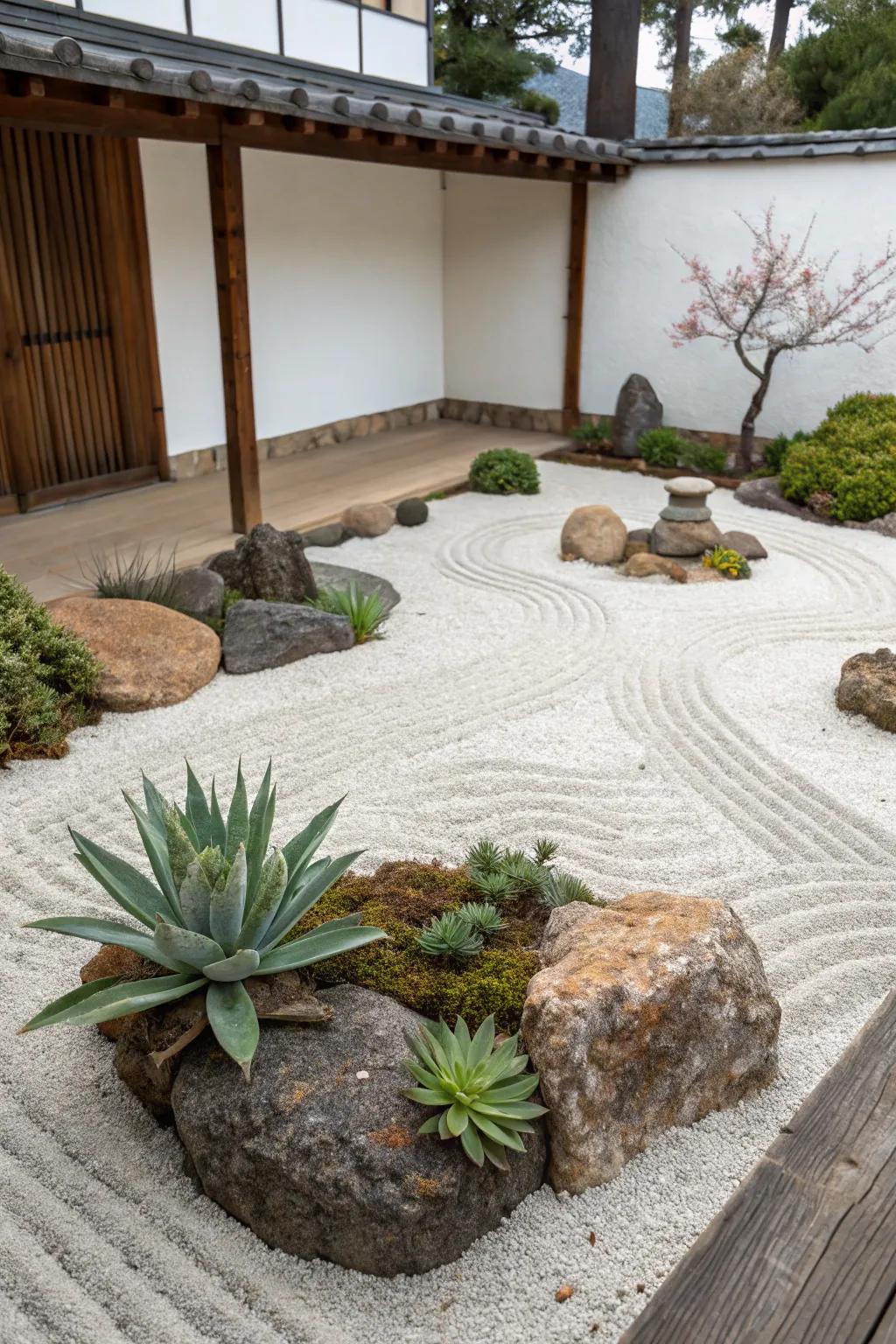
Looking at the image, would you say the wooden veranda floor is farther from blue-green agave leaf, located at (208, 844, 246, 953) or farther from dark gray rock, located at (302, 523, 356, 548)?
→ blue-green agave leaf, located at (208, 844, 246, 953)

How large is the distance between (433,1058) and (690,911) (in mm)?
873

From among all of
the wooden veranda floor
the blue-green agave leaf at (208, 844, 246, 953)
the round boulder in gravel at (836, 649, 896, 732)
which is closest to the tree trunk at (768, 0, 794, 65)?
the wooden veranda floor

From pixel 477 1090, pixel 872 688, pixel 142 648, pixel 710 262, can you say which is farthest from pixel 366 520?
pixel 477 1090

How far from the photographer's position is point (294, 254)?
10336mm

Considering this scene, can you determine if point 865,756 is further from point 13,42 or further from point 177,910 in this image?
A: point 13,42

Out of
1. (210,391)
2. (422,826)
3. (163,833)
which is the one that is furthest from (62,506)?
(163,833)

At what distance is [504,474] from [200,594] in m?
3.96

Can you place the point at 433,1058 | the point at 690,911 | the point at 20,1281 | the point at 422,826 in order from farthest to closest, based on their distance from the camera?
the point at 422,826 → the point at 690,911 → the point at 433,1058 → the point at 20,1281

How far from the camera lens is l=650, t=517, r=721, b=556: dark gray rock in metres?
7.92

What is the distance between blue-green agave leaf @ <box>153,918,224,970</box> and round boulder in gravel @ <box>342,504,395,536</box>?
19.6ft

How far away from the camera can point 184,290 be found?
9.27 meters

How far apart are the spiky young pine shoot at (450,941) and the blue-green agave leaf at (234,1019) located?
0.59 m

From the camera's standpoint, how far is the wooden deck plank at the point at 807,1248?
57.3 inches

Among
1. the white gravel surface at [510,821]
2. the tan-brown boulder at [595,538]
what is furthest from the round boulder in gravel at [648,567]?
the tan-brown boulder at [595,538]
